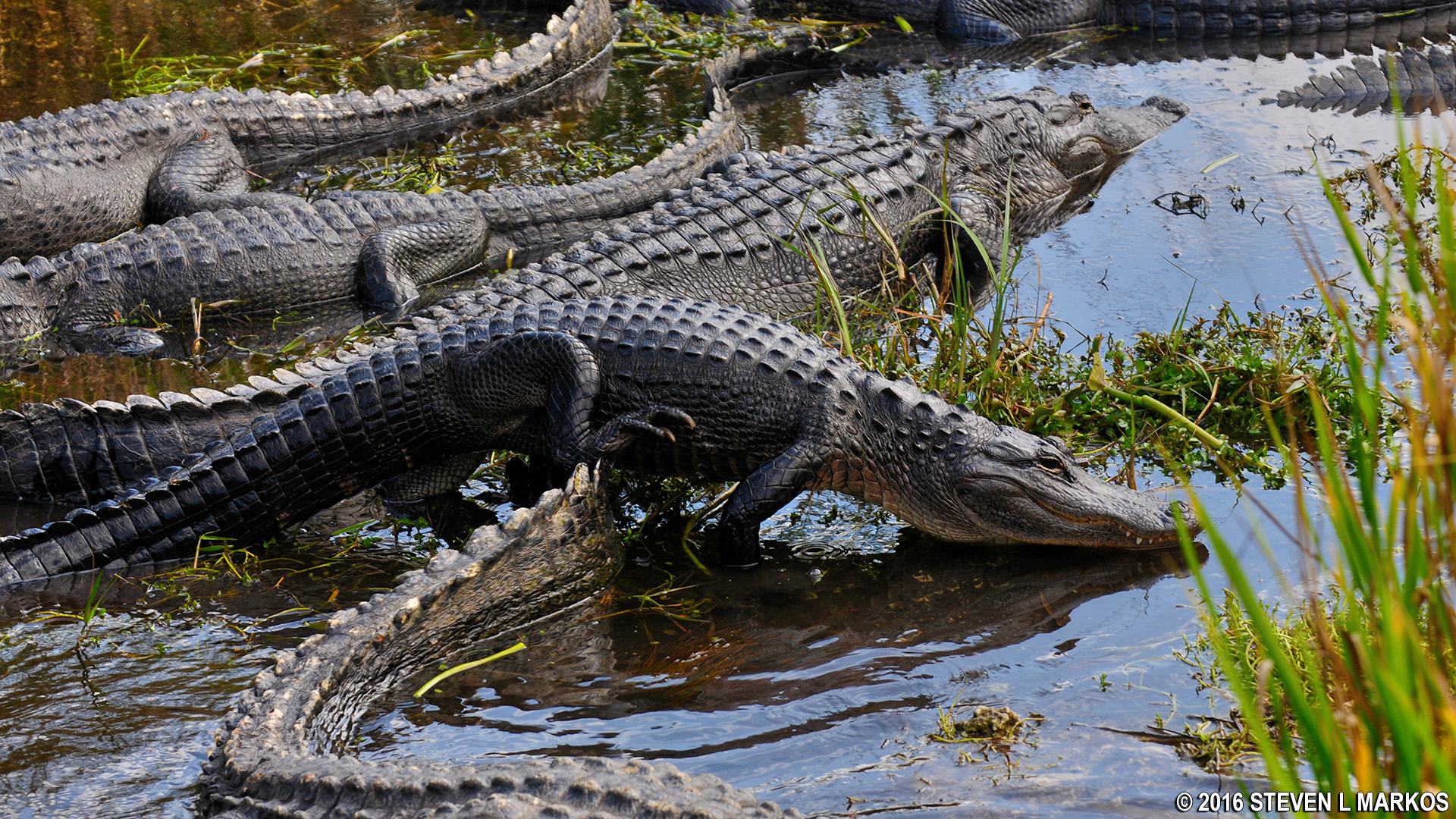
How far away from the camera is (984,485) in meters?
3.86

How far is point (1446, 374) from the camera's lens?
4.48 m

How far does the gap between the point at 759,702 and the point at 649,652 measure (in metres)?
0.43

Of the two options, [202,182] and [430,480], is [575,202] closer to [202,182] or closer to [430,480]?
[202,182]

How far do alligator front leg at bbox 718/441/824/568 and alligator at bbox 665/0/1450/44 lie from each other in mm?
6616

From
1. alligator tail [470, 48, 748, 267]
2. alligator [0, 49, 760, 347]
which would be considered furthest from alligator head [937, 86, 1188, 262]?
alligator [0, 49, 760, 347]

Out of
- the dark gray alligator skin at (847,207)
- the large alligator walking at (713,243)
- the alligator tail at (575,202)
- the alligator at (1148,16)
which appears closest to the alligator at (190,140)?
the large alligator walking at (713,243)

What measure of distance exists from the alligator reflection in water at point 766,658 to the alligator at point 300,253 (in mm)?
3008

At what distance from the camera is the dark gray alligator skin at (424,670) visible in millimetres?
2336

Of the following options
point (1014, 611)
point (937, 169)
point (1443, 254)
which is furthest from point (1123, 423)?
point (1443, 254)

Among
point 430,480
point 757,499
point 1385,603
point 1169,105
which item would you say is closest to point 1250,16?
point 1169,105

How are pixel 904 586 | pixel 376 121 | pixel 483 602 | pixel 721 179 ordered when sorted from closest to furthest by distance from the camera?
pixel 483 602 → pixel 904 586 → pixel 721 179 → pixel 376 121

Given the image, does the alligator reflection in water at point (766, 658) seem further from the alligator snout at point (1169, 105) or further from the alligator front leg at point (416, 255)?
the alligator snout at point (1169, 105)

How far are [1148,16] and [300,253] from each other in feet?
22.9

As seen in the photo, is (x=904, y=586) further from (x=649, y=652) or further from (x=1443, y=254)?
(x=1443, y=254)
